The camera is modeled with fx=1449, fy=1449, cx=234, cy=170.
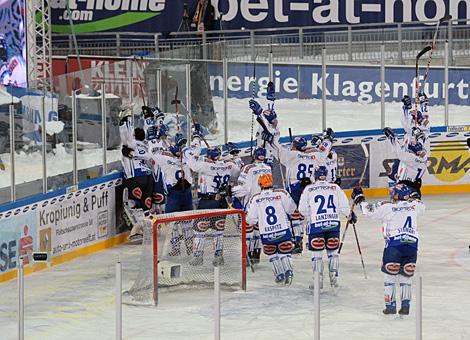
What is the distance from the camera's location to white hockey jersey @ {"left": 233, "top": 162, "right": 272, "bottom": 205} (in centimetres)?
1584

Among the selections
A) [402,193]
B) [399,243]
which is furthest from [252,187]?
[399,243]

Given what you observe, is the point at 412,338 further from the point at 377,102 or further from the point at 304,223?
the point at 377,102

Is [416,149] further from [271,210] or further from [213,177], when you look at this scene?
[271,210]

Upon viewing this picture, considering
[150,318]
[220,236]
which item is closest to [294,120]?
[220,236]

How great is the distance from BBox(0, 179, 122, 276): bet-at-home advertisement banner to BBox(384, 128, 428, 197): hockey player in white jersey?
3.49 meters

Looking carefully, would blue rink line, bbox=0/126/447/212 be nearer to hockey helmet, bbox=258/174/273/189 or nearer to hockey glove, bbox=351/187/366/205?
hockey helmet, bbox=258/174/273/189

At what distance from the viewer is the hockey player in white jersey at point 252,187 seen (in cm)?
1584

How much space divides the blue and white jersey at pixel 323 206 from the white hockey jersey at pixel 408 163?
137 inches

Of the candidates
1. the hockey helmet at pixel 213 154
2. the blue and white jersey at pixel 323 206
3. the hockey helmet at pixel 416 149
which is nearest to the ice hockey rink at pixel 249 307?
the blue and white jersey at pixel 323 206

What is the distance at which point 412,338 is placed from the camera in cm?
1183

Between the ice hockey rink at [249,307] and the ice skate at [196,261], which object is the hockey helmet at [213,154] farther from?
the ice skate at [196,261]

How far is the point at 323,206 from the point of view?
47.1 ft

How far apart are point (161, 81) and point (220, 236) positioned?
4472mm

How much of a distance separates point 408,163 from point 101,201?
12.8 feet
